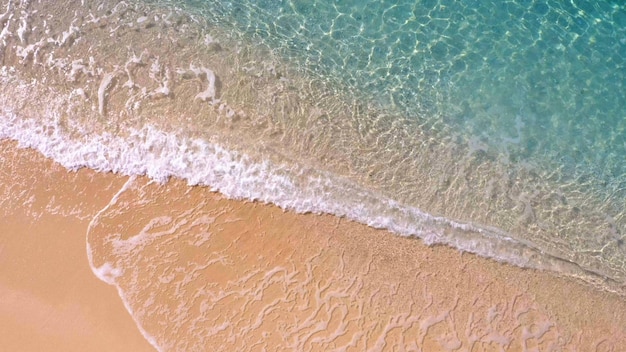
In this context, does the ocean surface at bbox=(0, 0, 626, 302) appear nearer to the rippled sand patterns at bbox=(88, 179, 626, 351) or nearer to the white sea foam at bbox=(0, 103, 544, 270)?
the white sea foam at bbox=(0, 103, 544, 270)

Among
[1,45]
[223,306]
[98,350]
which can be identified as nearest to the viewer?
[98,350]

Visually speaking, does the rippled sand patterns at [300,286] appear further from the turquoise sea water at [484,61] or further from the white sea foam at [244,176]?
the turquoise sea water at [484,61]

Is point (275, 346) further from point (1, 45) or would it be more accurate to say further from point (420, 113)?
point (1, 45)

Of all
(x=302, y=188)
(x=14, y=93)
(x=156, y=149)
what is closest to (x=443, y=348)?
(x=302, y=188)

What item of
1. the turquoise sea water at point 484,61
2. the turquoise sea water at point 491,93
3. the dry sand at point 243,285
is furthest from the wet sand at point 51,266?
the turquoise sea water at point 484,61

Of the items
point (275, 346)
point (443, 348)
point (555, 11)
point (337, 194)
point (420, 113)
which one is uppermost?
point (555, 11)

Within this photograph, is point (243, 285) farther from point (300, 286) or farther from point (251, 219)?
point (251, 219)
